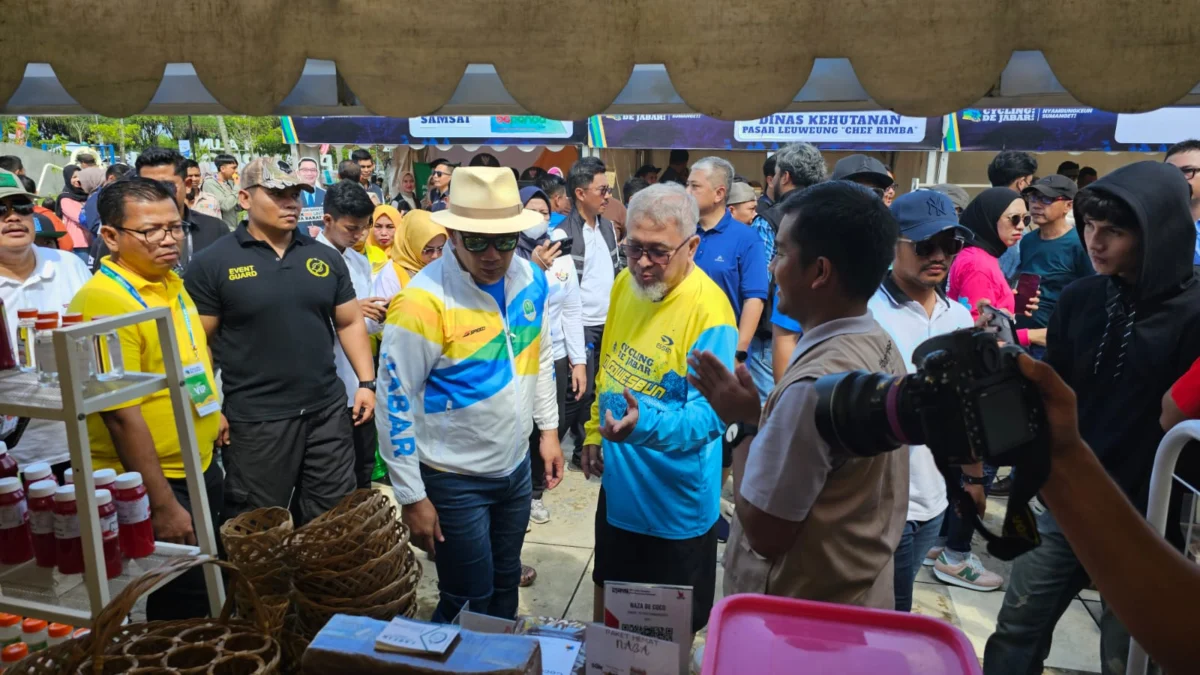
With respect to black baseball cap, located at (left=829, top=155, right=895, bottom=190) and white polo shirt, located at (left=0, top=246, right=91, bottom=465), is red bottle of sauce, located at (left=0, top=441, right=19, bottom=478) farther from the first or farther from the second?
black baseball cap, located at (left=829, top=155, right=895, bottom=190)

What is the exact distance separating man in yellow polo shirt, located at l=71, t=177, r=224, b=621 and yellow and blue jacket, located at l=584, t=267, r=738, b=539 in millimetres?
1478

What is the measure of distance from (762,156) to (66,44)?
12062mm

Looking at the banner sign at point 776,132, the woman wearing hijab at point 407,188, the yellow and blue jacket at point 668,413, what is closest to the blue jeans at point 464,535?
the yellow and blue jacket at point 668,413

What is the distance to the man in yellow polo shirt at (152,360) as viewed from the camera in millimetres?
2355

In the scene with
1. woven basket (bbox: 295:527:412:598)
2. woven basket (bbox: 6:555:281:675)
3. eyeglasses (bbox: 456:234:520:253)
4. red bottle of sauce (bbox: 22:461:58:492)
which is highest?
eyeglasses (bbox: 456:234:520:253)

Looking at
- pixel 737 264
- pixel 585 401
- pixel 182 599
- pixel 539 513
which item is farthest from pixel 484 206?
pixel 585 401

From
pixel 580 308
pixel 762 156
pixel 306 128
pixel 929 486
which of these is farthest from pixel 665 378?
pixel 762 156

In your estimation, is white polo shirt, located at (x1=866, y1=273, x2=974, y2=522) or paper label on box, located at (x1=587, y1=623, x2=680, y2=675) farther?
white polo shirt, located at (x1=866, y1=273, x2=974, y2=522)

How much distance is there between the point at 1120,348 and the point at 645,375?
1.52 metres

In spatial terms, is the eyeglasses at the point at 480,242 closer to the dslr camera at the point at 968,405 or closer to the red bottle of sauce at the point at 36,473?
→ the red bottle of sauce at the point at 36,473

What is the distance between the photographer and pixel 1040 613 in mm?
2400

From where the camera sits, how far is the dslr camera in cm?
79

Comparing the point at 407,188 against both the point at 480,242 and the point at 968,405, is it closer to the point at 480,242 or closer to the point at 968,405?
the point at 480,242

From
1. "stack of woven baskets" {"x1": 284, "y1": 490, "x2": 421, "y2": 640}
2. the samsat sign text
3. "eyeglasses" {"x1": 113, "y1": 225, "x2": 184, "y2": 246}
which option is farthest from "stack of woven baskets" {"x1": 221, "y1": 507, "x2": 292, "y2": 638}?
the samsat sign text
